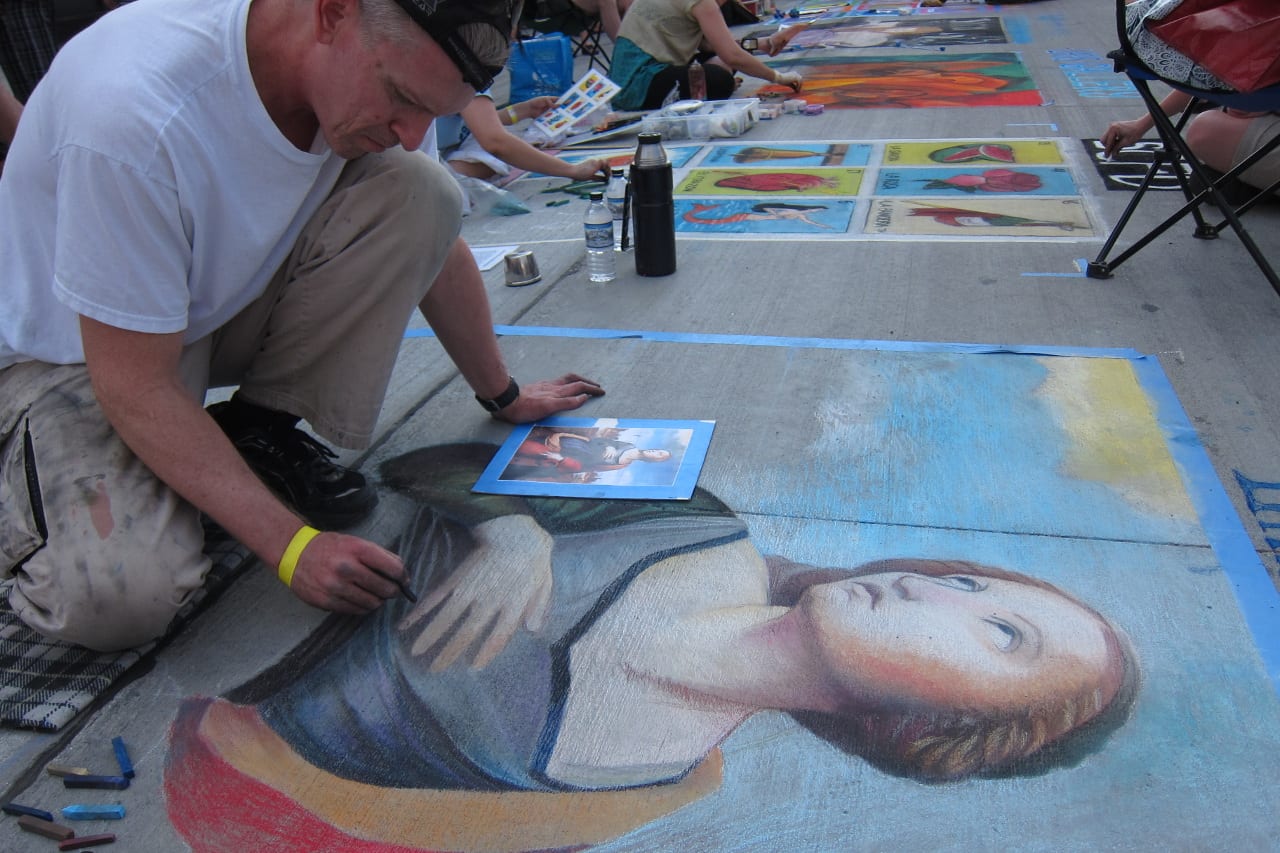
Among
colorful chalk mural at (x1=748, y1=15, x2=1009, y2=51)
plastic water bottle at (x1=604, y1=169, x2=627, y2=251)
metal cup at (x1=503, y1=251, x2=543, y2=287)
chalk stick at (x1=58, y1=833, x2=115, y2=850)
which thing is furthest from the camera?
colorful chalk mural at (x1=748, y1=15, x2=1009, y2=51)

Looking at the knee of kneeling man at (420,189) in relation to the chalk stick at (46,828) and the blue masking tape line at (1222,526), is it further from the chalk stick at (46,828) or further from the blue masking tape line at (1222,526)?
the blue masking tape line at (1222,526)

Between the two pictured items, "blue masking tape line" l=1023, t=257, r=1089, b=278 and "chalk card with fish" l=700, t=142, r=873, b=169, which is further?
"chalk card with fish" l=700, t=142, r=873, b=169

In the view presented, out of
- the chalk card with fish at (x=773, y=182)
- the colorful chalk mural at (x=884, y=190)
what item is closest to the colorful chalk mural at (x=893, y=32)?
the colorful chalk mural at (x=884, y=190)

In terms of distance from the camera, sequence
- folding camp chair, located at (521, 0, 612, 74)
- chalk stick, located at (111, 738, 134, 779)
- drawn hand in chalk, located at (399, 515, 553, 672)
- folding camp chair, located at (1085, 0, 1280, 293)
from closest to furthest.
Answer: chalk stick, located at (111, 738, 134, 779) < drawn hand in chalk, located at (399, 515, 553, 672) < folding camp chair, located at (1085, 0, 1280, 293) < folding camp chair, located at (521, 0, 612, 74)

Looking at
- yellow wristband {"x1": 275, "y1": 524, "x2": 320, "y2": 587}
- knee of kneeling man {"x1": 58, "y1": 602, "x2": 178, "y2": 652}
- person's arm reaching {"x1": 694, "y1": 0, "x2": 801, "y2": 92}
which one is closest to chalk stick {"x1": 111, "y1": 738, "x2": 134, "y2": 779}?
knee of kneeling man {"x1": 58, "y1": 602, "x2": 178, "y2": 652}

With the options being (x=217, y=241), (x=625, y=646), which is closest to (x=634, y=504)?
(x=625, y=646)

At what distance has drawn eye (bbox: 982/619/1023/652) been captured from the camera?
56.7 inches

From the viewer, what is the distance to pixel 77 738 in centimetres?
139

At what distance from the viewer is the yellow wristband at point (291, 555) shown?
4.79ft

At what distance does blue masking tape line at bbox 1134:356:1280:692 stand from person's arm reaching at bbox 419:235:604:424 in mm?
1289

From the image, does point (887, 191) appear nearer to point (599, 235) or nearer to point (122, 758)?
point (599, 235)

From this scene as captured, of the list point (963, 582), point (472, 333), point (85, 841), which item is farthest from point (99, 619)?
point (963, 582)

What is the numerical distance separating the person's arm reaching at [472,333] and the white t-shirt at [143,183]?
421mm

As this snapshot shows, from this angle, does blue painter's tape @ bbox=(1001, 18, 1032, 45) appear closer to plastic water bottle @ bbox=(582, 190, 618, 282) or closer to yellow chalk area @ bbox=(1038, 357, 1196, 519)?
plastic water bottle @ bbox=(582, 190, 618, 282)
